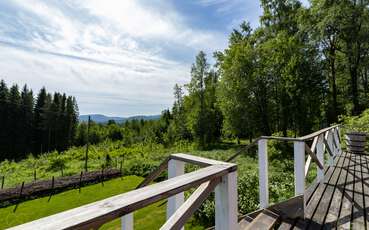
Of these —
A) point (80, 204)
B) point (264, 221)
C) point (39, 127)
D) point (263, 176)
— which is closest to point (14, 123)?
point (39, 127)

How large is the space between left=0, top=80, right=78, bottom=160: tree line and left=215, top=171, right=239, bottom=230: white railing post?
43.5 m

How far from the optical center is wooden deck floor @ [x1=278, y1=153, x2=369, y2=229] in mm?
2475

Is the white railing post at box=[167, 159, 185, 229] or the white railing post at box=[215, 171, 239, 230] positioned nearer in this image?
the white railing post at box=[215, 171, 239, 230]

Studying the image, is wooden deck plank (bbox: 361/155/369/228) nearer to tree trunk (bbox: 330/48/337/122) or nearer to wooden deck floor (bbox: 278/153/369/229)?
wooden deck floor (bbox: 278/153/369/229)

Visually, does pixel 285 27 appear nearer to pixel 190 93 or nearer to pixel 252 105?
pixel 252 105

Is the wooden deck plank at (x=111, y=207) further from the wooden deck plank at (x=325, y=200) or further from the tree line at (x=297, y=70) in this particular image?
the tree line at (x=297, y=70)

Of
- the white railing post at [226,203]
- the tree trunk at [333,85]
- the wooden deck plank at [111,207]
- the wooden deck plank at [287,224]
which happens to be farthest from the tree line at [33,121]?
the wooden deck plank at [111,207]

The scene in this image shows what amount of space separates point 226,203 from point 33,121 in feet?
151

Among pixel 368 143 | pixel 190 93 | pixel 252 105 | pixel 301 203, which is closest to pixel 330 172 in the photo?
pixel 301 203

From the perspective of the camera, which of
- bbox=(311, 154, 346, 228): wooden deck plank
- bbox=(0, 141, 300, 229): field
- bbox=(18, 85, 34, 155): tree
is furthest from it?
bbox=(18, 85, 34, 155): tree

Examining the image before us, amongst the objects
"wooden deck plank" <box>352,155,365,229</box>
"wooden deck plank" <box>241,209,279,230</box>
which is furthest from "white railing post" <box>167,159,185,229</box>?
"wooden deck plank" <box>352,155,365,229</box>

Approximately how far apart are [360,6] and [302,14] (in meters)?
3.38

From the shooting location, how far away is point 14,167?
765 inches

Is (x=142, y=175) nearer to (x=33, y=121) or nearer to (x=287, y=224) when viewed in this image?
(x=287, y=224)
